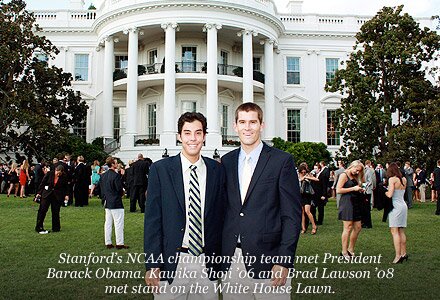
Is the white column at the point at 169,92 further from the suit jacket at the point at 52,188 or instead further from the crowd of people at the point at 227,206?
the crowd of people at the point at 227,206

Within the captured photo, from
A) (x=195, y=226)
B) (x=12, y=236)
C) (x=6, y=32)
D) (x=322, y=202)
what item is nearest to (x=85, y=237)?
(x=12, y=236)

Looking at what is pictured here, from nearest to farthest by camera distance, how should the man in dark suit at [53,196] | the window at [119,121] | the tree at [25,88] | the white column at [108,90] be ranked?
the man in dark suit at [53,196], the tree at [25,88], the white column at [108,90], the window at [119,121]

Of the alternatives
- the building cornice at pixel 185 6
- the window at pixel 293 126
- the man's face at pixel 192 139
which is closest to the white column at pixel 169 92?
the building cornice at pixel 185 6

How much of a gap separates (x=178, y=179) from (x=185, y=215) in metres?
0.30

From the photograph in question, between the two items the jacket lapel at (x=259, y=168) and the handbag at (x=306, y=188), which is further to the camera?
the handbag at (x=306, y=188)

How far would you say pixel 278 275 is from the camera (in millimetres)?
3670

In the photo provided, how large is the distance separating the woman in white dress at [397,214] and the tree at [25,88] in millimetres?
19615

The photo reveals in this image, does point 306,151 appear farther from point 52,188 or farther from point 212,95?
point 52,188

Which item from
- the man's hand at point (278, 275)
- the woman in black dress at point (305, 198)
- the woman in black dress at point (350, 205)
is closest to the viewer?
the man's hand at point (278, 275)

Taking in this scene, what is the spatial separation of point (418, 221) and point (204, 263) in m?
12.4

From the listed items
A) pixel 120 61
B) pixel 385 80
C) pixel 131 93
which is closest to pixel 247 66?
pixel 131 93

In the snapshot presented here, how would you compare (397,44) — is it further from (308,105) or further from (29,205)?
(29,205)

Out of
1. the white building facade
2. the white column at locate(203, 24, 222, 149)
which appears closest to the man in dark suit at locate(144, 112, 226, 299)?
the white building facade

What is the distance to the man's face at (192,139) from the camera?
400 cm
